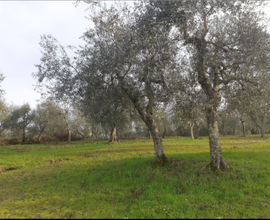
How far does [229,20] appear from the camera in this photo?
12.0m

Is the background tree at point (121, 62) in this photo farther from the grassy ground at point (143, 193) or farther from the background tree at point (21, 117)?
the background tree at point (21, 117)

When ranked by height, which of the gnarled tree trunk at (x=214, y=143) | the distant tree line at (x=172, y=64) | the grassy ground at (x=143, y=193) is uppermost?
the distant tree line at (x=172, y=64)

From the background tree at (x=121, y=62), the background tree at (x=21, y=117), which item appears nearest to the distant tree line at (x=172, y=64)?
the background tree at (x=121, y=62)

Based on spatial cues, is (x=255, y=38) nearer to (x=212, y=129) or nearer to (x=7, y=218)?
(x=212, y=129)

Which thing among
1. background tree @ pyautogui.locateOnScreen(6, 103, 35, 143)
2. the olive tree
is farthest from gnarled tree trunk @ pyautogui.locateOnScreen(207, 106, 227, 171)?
background tree @ pyautogui.locateOnScreen(6, 103, 35, 143)

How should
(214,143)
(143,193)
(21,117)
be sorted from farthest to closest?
(21,117) → (214,143) → (143,193)

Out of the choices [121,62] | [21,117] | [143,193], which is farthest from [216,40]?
[21,117]

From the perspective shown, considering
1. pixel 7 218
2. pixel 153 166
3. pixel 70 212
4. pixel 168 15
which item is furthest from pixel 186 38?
pixel 7 218

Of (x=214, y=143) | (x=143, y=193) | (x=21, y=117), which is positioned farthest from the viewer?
(x=21, y=117)

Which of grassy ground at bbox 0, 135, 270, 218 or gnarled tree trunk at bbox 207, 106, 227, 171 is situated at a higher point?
gnarled tree trunk at bbox 207, 106, 227, 171

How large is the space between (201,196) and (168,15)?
29.8 ft

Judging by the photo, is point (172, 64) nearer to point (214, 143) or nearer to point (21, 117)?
point (214, 143)

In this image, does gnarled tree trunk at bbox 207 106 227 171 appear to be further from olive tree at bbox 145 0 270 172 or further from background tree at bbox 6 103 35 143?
background tree at bbox 6 103 35 143

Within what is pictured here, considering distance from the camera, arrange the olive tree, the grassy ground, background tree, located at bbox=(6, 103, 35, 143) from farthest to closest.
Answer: background tree, located at bbox=(6, 103, 35, 143) → the olive tree → the grassy ground
